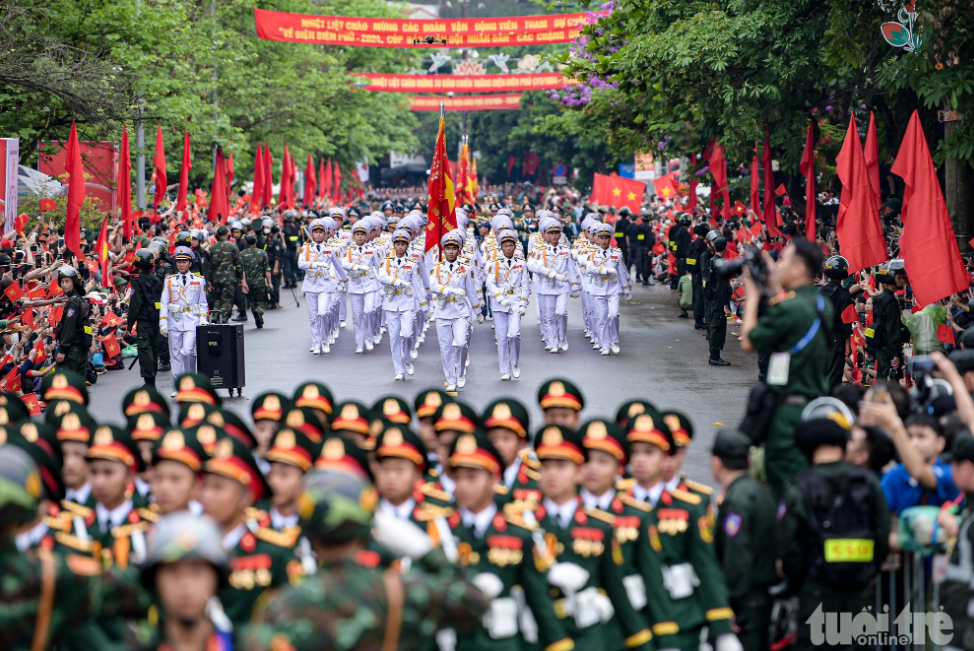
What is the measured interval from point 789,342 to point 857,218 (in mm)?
6954

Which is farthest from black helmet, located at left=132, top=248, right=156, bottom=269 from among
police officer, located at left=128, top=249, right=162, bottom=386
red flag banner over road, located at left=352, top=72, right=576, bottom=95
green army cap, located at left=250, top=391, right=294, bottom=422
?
red flag banner over road, located at left=352, top=72, right=576, bottom=95

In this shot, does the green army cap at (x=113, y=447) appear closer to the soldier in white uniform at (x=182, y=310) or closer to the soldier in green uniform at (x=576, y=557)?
the soldier in green uniform at (x=576, y=557)

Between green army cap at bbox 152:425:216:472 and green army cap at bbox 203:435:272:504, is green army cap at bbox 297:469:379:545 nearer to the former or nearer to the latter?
green army cap at bbox 203:435:272:504

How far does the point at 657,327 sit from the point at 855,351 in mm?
8348

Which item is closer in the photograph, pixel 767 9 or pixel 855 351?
pixel 855 351

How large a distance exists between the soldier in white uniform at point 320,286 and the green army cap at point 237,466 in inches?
568

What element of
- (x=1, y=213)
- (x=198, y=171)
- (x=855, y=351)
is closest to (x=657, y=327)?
(x=855, y=351)

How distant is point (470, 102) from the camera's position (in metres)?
61.2

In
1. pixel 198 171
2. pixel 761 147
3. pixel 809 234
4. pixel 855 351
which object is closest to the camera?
pixel 855 351

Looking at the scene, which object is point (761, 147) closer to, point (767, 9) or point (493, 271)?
point (767, 9)

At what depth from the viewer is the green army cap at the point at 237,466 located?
581 cm

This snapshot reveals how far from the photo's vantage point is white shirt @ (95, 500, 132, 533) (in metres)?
6.43

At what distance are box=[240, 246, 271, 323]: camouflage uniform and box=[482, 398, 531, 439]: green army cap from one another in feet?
56.5

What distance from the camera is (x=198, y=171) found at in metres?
34.8
